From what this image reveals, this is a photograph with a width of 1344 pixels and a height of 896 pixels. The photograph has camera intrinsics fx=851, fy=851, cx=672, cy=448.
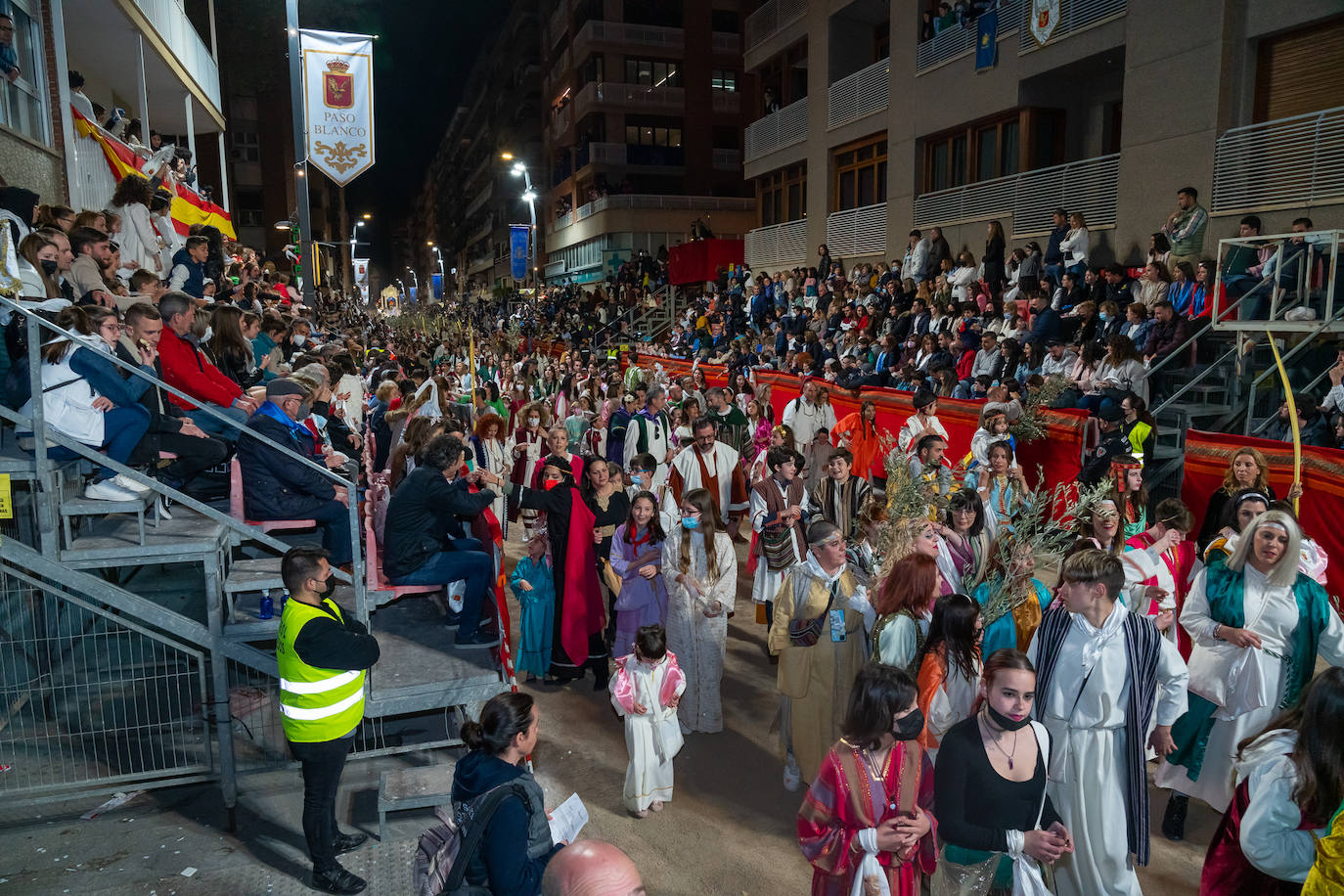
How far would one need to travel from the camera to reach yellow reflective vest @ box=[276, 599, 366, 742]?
15.1ft

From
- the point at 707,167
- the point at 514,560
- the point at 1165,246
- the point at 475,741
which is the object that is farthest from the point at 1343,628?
the point at 707,167

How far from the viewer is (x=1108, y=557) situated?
4160 mm

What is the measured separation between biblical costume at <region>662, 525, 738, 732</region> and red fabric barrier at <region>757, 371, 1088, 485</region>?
5.81 metres

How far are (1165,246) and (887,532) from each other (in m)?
10.4

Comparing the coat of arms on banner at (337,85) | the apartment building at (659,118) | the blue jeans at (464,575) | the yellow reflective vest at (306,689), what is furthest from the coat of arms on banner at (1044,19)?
the apartment building at (659,118)

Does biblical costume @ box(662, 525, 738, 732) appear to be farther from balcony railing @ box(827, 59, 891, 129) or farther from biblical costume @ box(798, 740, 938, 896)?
balcony railing @ box(827, 59, 891, 129)

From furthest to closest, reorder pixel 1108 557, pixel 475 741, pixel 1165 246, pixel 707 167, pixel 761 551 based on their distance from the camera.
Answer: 1. pixel 707 167
2. pixel 1165 246
3. pixel 761 551
4. pixel 1108 557
5. pixel 475 741

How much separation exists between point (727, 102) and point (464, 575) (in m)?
46.4

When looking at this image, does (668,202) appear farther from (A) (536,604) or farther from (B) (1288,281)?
(A) (536,604)

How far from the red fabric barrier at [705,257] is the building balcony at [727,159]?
50.3 feet

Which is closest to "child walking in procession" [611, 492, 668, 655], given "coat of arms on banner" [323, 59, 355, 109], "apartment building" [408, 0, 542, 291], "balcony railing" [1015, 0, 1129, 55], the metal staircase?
the metal staircase

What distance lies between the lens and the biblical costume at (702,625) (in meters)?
6.62

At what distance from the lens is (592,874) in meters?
2.37

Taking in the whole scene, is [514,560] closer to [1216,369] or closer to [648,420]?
[648,420]
